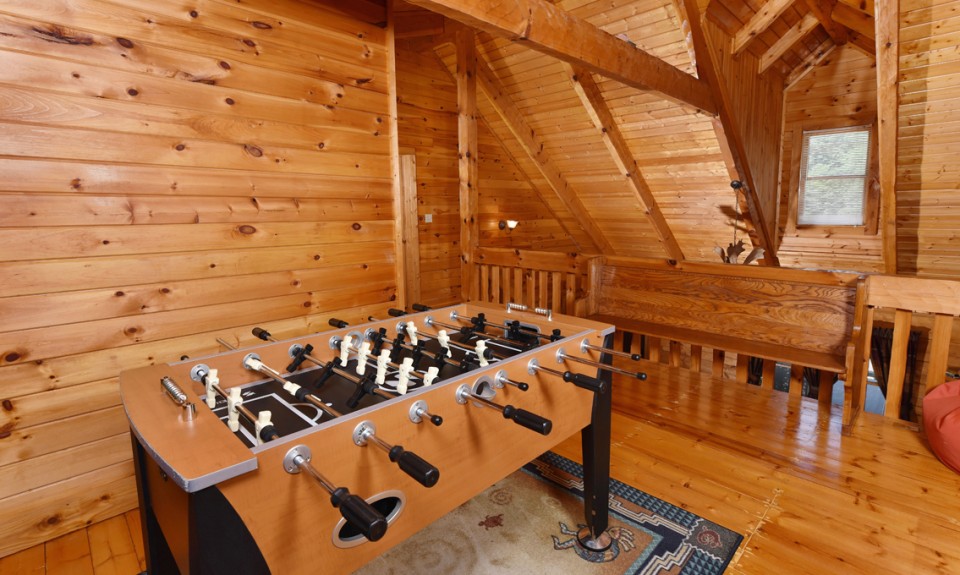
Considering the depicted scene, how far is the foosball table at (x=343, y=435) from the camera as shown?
3.04 ft

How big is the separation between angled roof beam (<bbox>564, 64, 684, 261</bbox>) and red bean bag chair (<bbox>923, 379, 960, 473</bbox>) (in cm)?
173

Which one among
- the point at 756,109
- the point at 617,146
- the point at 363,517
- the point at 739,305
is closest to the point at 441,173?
the point at 617,146

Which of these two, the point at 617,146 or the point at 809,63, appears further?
the point at 809,63

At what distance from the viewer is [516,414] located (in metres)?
1.20

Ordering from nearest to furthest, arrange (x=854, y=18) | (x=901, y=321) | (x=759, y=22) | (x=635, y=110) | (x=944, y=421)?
(x=944, y=421), (x=901, y=321), (x=759, y=22), (x=854, y=18), (x=635, y=110)

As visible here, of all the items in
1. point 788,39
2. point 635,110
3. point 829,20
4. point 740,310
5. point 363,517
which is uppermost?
point 829,20

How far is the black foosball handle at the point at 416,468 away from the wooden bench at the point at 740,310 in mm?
2662

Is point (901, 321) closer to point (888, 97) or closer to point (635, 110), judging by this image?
point (888, 97)

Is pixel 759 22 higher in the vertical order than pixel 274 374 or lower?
higher

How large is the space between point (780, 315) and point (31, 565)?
12.8 feet

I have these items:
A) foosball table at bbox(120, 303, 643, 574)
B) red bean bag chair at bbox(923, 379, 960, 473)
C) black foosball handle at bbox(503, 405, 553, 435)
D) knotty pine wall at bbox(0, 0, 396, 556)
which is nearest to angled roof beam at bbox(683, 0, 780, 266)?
knotty pine wall at bbox(0, 0, 396, 556)

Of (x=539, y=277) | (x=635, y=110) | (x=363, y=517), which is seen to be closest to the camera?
(x=363, y=517)

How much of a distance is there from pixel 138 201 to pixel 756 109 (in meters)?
4.97

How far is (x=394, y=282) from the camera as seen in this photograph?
3.25 metres
